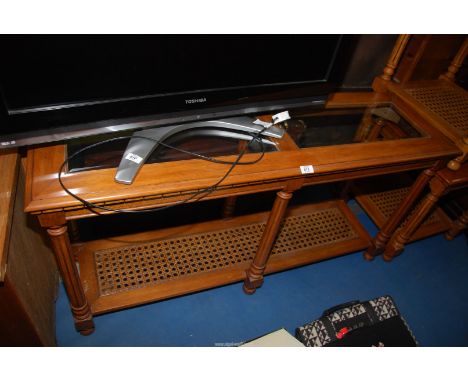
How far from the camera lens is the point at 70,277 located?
0.99 meters

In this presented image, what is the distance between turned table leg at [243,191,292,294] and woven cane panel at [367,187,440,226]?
79 centimetres

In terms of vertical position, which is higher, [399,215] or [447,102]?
[447,102]

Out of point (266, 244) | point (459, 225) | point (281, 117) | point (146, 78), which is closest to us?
point (146, 78)

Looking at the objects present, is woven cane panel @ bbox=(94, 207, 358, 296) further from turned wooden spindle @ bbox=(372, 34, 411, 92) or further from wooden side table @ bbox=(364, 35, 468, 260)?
turned wooden spindle @ bbox=(372, 34, 411, 92)

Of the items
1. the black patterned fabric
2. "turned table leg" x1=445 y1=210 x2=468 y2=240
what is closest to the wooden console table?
the black patterned fabric

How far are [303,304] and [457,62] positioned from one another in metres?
1.27

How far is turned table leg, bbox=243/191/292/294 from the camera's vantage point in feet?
3.59

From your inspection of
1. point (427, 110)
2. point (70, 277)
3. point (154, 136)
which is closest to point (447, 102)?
point (427, 110)

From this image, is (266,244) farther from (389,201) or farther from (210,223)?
(389,201)

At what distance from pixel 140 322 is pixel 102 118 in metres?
0.79

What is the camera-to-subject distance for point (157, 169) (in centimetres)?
91

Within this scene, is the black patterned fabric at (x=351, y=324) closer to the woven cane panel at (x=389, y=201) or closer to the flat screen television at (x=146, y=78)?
the woven cane panel at (x=389, y=201)
